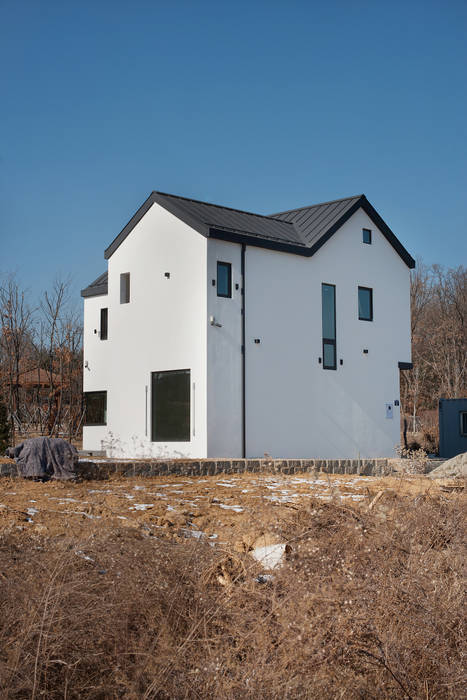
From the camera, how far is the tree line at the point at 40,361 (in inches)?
834

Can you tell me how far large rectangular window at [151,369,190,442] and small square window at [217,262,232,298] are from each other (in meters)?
2.10

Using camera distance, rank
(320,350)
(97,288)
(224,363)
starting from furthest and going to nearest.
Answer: (97,288)
(320,350)
(224,363)

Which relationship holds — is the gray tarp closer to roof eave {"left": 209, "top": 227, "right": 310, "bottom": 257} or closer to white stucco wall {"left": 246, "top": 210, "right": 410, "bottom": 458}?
white stucco wall {"left": 246, "top": 210, "right": 410, "bottom": 458}

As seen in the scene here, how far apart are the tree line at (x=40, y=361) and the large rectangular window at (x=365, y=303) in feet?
29.9

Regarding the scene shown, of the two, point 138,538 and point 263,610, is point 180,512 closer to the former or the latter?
point 138,538

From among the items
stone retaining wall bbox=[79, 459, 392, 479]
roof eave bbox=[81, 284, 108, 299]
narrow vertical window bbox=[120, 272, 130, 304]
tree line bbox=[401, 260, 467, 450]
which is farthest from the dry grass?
tree line bbox=[401, 260, 467, 450]

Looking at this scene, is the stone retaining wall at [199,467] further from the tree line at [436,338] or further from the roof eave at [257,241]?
the tree line at [436,338]

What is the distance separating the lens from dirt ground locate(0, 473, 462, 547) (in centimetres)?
610

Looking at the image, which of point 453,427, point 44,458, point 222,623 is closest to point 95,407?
point 44,458

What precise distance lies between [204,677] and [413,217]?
30.5 meters

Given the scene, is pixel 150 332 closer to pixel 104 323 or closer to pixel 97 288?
pixel 104 323

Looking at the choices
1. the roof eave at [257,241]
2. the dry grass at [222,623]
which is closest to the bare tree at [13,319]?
the roof eave at [257,241]

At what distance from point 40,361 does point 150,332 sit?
6.07 meters

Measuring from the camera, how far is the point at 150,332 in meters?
18.8
